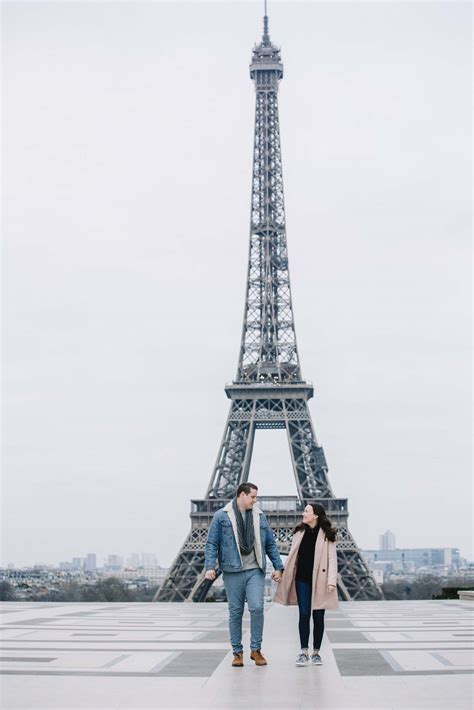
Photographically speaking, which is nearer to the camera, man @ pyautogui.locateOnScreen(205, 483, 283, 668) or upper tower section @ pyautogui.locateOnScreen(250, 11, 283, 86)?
man @ pyautogui.locateOnScreen(205, 483, 283, 668)

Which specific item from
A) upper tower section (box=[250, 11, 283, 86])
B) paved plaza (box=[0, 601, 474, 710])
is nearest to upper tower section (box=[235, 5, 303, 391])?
upper tower section (box=[250, 11, 283, 86])

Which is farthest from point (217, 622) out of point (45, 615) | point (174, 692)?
point (174, 692)

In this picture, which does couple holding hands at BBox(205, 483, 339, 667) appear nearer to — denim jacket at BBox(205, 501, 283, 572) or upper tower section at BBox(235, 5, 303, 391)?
denim jacket at BBox(205, 501, 283, 572)

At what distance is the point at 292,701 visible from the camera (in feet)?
27.6

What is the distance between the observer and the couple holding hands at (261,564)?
11.0 m

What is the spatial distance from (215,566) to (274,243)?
6071 cm

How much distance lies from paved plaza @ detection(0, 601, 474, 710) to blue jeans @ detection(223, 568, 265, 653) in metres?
0.31

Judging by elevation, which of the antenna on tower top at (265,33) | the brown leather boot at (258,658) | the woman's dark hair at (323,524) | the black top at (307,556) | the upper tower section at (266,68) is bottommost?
the brown leather boot at (258,658)

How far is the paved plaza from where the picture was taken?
8398 millimetres

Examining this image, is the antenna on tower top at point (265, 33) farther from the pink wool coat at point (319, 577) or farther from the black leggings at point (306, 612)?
the black leggings at point (306, 612)

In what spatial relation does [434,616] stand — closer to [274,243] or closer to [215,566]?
[215,566]

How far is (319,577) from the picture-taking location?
36.4 ft

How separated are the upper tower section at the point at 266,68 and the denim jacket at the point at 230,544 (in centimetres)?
6614

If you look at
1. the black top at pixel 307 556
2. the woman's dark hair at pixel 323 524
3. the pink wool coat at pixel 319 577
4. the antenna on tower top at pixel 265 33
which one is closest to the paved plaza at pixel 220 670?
the pink wool coat at pixel 319 577
